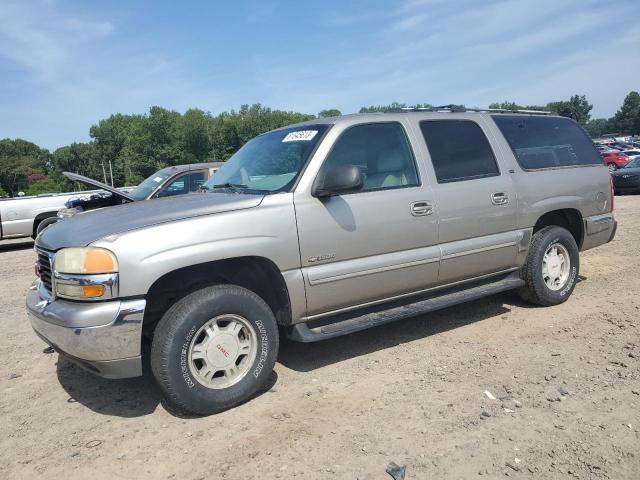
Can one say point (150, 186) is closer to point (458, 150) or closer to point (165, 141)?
point (458, 150)

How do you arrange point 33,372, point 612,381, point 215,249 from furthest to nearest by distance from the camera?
point 33,372 → point 612,381 → point 215,249

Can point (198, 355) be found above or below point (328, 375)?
above

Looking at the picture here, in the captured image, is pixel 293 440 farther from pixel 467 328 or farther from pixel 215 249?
pixel 467 328

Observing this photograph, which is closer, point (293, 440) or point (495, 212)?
point (293, 440)

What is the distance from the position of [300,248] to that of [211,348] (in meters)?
0.88

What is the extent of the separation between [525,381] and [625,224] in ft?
27.3

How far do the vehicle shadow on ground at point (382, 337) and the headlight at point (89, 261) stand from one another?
1702mm

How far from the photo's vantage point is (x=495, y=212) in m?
4.54

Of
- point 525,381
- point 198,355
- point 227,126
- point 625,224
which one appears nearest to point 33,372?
point 198,355

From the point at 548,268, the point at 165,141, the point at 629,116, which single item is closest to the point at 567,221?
the point at 548,268

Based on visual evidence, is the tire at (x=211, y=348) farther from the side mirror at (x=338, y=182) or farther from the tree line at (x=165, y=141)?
the tree line at (x=165, y=141)

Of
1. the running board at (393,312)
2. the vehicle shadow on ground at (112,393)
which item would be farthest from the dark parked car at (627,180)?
the vehicle shadow on ground at (112,393)

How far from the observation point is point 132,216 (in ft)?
11.0

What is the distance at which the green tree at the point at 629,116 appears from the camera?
12664cm
